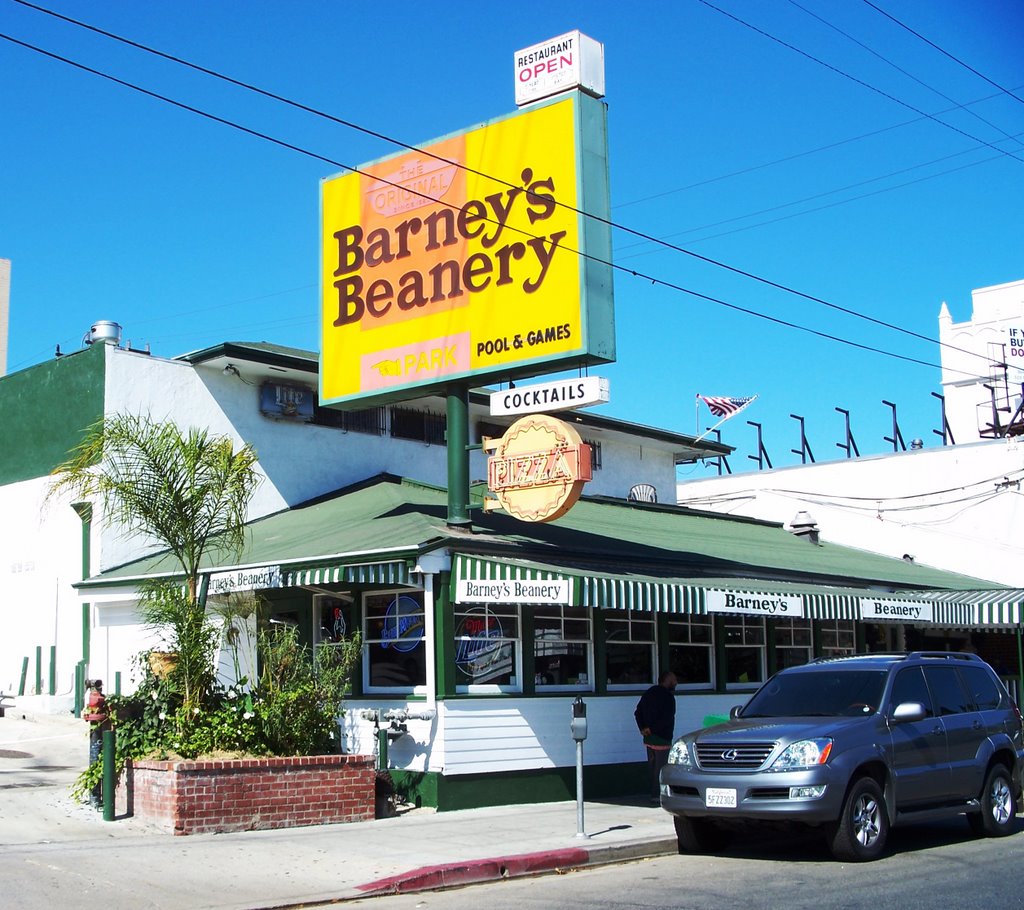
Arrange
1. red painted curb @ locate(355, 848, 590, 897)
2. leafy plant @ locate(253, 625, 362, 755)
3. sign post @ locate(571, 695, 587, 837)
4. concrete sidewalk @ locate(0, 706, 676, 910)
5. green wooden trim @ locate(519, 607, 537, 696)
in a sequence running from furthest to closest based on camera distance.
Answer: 1. green wooden trim @ locate(519, 607, 537, 696)
2. leafy plant @ locate(253, 625, 362, 755)
3. sign post @ locate(571, 695, 587, 837)
4. red painted curb @ locate(355, 848, 590, 897)
5. concrete sidewalk @ locate(0, 706, 676, 910)

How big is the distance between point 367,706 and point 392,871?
211 inches

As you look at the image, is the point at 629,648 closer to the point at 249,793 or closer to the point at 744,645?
the point at 744,645

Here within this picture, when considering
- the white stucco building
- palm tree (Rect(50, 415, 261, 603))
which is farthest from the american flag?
palm tree (Rect(50, 415, 261, 603))

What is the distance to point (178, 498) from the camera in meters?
14.4

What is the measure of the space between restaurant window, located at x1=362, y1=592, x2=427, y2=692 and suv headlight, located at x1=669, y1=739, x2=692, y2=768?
4.51 m

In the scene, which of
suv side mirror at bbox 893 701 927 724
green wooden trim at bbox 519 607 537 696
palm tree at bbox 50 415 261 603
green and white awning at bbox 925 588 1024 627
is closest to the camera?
suv side mirror at bbox 893 701 927 724

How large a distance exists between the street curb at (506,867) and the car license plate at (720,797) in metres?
1.32

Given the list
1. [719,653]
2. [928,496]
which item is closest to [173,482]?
[719,653]

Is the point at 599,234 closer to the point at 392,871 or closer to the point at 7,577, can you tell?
the point at 392,871

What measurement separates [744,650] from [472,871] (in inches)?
411

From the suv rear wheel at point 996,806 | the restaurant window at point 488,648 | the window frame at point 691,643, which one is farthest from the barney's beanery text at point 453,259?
the suv rear wheel at point 996,806

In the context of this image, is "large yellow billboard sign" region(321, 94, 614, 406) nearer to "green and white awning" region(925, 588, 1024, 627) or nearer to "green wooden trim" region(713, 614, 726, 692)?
"green wooden trim" region(713, 614, 726, 692)

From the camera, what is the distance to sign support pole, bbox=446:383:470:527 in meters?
16.5

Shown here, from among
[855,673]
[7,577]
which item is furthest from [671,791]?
[7,577]
